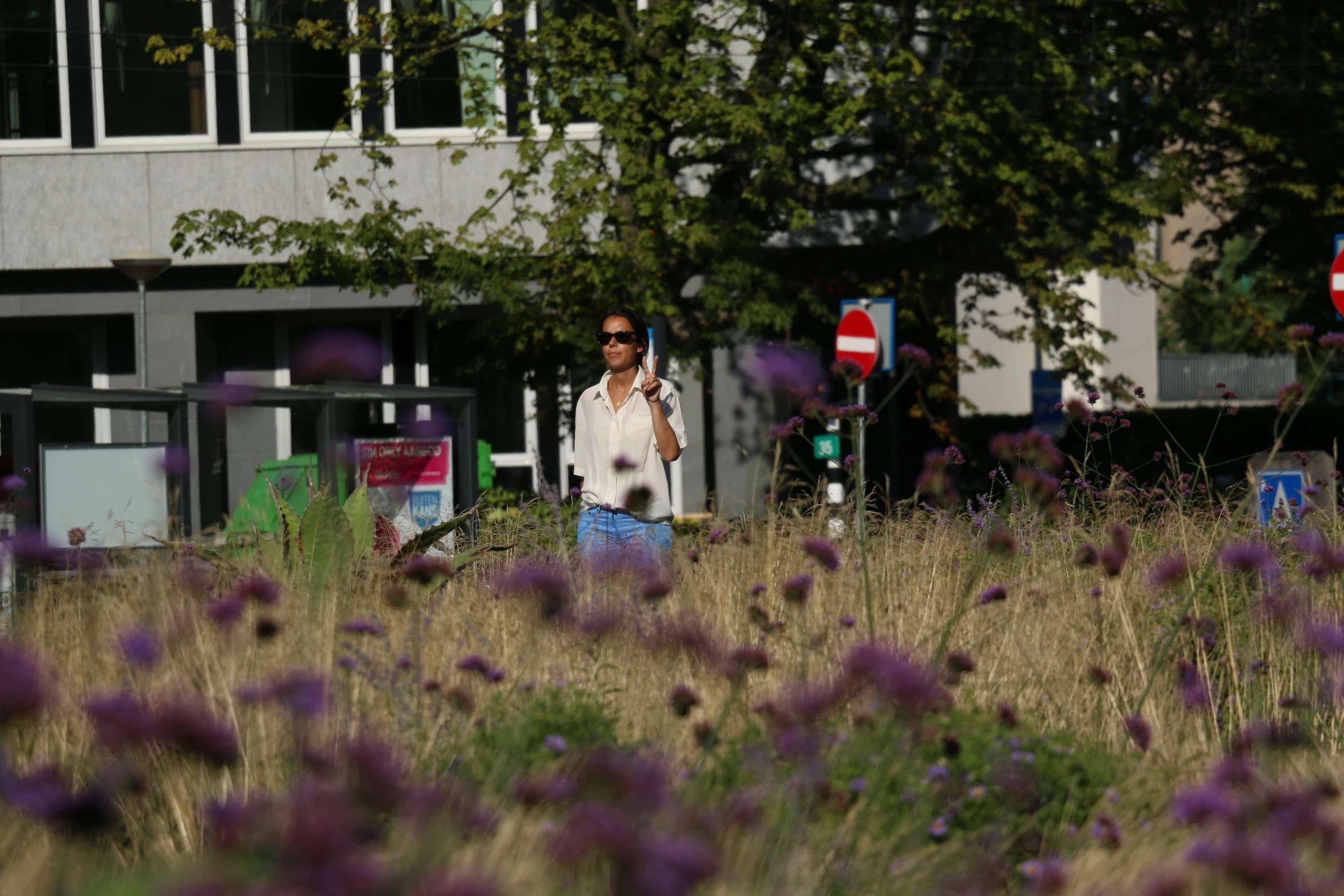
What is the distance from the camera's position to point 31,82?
17453 mm

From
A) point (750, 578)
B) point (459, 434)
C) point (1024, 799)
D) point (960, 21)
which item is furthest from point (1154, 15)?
point (1024, 799)

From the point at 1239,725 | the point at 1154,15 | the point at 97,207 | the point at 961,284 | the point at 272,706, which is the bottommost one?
the point at 1239,725

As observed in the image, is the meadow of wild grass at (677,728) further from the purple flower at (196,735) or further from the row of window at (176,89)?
the row of window at (176,89)

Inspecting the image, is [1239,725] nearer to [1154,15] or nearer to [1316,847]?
[1316,847]

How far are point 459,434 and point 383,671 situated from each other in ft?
25.7

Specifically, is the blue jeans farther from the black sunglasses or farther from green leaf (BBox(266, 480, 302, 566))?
green leaf (BBox(266, 480, 302, 566))

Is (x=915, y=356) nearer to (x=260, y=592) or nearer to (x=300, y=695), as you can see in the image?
(x=260, y=592)

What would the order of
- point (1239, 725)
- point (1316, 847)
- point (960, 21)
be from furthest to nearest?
1. point (960, 21)
2. point (1239, 725)
3. point (1316, 847)

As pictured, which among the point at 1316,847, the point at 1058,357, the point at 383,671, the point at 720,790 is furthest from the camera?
the point at 1058,357

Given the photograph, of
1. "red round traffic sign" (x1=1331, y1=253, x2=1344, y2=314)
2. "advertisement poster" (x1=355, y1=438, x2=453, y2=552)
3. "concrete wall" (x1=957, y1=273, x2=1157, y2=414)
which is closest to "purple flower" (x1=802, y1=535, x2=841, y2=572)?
"advertisement poster" (x1=355, y1=438, x2=453, y2=552)

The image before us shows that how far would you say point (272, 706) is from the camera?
324 centimetres

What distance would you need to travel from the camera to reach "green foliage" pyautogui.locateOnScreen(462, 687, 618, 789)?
10.1 ft

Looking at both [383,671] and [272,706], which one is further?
[383,671]

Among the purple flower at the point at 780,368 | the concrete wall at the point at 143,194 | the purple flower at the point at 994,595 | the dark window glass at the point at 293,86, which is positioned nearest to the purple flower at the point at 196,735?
the purple flower at the point at 994,595
